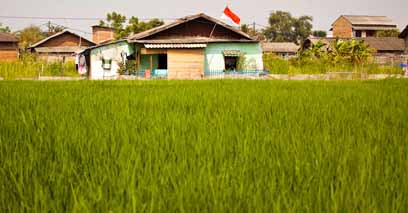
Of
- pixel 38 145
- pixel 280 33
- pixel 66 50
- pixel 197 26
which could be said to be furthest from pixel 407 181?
pixel 280 33

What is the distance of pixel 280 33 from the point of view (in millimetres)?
86688

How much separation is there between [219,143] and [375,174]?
782mm

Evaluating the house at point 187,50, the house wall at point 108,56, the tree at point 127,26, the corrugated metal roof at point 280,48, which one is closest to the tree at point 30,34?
the tree at point 127,26

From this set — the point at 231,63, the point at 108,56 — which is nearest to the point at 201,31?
the point at 231,63

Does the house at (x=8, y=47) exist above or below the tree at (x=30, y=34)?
below

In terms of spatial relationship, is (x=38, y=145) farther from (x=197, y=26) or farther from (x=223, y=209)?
(x=197, y=26)

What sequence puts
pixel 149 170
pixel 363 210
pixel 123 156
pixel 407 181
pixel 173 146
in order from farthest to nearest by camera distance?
pixel 173 146, pixel 123 156, pixel 149 170, pixel 407 181, pixel 363 210

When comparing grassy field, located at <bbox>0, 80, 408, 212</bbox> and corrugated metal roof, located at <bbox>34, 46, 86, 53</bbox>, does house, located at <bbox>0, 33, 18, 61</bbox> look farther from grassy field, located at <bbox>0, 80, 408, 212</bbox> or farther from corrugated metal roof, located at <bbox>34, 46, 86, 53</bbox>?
grassy field, located at <bbox>0, 80, 408, 212</bbox>

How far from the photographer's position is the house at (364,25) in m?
55.0

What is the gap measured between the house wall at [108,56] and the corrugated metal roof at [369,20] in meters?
41.2

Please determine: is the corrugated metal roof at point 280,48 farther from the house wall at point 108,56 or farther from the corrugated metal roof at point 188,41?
the house wall at point 108,56

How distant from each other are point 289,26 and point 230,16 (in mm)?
66761

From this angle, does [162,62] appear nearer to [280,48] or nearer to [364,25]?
[280,48]

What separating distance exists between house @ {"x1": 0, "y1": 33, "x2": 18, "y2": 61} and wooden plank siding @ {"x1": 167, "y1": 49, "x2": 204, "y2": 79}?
22515 mm
